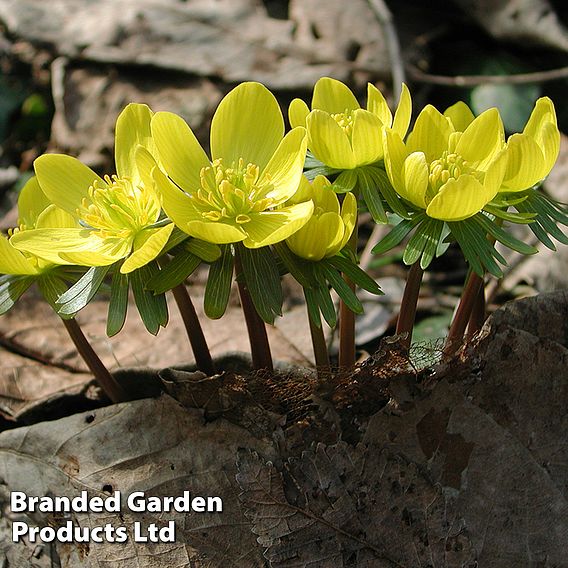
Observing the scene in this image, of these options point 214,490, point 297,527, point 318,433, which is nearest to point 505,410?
point 318,433

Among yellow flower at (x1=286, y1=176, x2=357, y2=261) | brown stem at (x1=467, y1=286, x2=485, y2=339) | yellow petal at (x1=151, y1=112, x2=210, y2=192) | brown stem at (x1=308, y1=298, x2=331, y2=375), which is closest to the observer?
yellow flower at (x1=286, y1=176, x2=357, y2=261)

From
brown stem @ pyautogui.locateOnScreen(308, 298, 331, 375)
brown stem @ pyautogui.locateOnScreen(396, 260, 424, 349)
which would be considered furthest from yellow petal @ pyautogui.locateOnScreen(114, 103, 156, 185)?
brown stem @ pyautogui.locateOnScreen(396, 260, 424, 349)

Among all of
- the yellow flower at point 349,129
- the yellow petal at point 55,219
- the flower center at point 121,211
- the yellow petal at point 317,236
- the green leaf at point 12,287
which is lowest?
the yellow petal at point 317,236

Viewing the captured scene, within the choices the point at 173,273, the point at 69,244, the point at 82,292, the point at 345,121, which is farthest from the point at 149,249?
the point at 345,121

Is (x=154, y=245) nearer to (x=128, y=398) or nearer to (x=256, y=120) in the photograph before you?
(x=256, y=120)

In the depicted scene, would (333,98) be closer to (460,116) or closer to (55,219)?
(460,116)

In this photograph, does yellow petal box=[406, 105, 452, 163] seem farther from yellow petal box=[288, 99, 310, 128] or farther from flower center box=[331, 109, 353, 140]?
yellow petal box=[288, 99, 310, 128]

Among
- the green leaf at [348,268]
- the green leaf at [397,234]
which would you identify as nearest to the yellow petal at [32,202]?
the green leaf at [348,268]

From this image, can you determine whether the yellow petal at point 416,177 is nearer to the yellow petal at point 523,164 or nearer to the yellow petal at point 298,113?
the yellow petal at point 523,164
